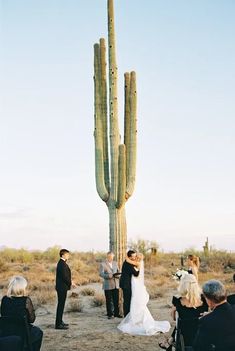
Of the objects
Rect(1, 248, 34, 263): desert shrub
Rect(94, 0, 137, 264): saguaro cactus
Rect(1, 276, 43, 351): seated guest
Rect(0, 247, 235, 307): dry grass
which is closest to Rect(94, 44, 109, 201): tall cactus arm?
Rect(94, 0, 137, 264): saguaro cactus

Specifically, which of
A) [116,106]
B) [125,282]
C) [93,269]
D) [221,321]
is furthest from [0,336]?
[93,269]

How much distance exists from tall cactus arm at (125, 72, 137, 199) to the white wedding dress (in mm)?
2708

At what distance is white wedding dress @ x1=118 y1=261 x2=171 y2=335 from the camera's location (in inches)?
386

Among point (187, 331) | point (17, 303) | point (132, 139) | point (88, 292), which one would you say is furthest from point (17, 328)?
point (88, 292)

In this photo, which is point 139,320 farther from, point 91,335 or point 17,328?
point 17,328

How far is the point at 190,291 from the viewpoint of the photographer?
5750 mm

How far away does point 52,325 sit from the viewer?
11.0m

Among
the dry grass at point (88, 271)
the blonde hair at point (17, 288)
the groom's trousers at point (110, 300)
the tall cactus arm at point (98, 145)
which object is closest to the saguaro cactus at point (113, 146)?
the tall cactus arm at point (98, 145)

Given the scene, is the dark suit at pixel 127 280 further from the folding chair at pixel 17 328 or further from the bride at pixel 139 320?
the folding chair at pixel 17 328

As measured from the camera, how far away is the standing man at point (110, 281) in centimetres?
1133

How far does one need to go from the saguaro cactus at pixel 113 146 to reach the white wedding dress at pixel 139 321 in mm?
1837

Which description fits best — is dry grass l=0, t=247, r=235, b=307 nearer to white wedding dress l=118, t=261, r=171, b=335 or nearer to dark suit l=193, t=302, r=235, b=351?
white wedding dress l=118, t=261, r=171, b=335

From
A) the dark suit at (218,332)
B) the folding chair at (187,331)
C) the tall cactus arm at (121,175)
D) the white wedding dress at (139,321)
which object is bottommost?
the white wedding dress at (139,321)

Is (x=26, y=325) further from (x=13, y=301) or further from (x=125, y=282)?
(x=125, y=282)
